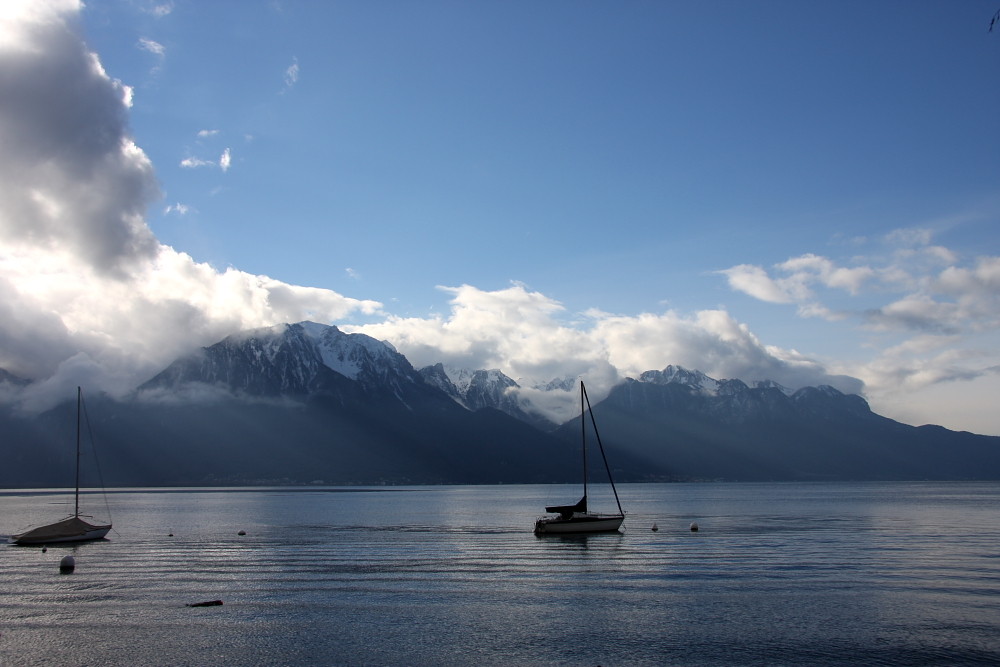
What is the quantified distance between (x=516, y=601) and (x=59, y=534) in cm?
7533

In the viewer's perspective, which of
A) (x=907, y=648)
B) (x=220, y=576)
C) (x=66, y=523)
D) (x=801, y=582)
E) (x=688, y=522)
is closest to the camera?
(x=907, y=648)

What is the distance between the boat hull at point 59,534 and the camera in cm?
10131

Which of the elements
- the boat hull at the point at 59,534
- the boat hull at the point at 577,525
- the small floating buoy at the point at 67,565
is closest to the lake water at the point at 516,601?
the small floating buoy at the point at 67,565

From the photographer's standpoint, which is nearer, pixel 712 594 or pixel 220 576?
pixel 712 594

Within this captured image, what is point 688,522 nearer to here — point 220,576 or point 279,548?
point 279,548

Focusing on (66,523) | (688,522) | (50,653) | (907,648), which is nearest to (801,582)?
(907,648)

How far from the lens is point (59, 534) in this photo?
101625mm

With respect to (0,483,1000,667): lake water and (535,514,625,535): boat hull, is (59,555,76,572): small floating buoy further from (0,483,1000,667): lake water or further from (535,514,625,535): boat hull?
(535,514,625,535): boat hull

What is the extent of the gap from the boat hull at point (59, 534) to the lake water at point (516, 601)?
4.43 meters

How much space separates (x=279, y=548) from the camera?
93.7 meters

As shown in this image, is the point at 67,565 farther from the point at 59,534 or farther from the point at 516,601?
the point at 516,601

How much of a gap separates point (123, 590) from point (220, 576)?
938cm

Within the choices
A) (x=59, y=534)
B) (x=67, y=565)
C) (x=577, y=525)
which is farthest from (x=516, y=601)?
(x=59, y=534)

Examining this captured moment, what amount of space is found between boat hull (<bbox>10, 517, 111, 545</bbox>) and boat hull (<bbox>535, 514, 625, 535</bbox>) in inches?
2326
